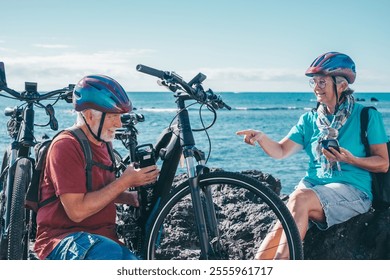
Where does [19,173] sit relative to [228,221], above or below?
above

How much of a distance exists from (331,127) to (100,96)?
5.66ft

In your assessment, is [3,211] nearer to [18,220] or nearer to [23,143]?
[18,220]

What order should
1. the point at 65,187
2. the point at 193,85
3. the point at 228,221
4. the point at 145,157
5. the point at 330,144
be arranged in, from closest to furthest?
the point at 65,187 < the point at 193,85 < the point at 145,157 < the point at 330,144 < the point at 228,221

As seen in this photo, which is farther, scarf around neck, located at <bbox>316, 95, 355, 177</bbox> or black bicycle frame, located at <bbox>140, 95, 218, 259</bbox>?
scarf around neck, located at <bbox>316, 95, 355, 177</bbox>

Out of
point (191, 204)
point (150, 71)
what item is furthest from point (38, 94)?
point (191, 204)

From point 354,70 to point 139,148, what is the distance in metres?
1.70

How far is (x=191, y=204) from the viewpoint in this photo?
4.34m

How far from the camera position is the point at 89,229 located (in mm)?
3711

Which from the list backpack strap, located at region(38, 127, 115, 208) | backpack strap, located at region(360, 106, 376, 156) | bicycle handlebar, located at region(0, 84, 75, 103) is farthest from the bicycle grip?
backpack strap, located at region(360, 106, 376, 156)

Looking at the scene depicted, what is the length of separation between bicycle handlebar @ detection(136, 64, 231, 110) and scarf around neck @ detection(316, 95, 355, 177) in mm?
960

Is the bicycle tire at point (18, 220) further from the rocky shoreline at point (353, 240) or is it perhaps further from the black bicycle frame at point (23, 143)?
the rocky shoreline at point (353, 240)

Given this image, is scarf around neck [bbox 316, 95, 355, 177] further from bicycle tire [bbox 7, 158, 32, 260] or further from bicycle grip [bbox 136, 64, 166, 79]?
bicycle tire [bbox 7, 158, 32, 260]

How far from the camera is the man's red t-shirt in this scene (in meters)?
3.50
